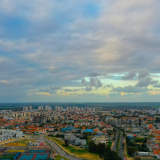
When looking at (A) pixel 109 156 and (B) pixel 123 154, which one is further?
(B) pixel 123 154

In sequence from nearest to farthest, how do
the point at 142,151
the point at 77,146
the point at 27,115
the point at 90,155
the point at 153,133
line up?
the point at 90,155 < the point at 142,151 < the point at 77,146 < the point at 153,133 < the point at 27,115

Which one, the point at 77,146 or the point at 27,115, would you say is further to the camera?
the point at 27,115

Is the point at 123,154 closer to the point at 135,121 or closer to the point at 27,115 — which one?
the point at 135,121

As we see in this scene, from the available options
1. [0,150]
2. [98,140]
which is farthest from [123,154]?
[0,150]

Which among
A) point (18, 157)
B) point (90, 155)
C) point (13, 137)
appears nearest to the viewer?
point (18, 157)

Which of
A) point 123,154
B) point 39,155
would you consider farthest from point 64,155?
point 123,154

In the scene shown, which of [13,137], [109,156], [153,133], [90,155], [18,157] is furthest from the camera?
[153,133]

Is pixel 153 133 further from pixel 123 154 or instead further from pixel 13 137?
pixel 13 137

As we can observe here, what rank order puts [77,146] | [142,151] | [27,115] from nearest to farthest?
[142,151] < [77,146] < [27,115]
